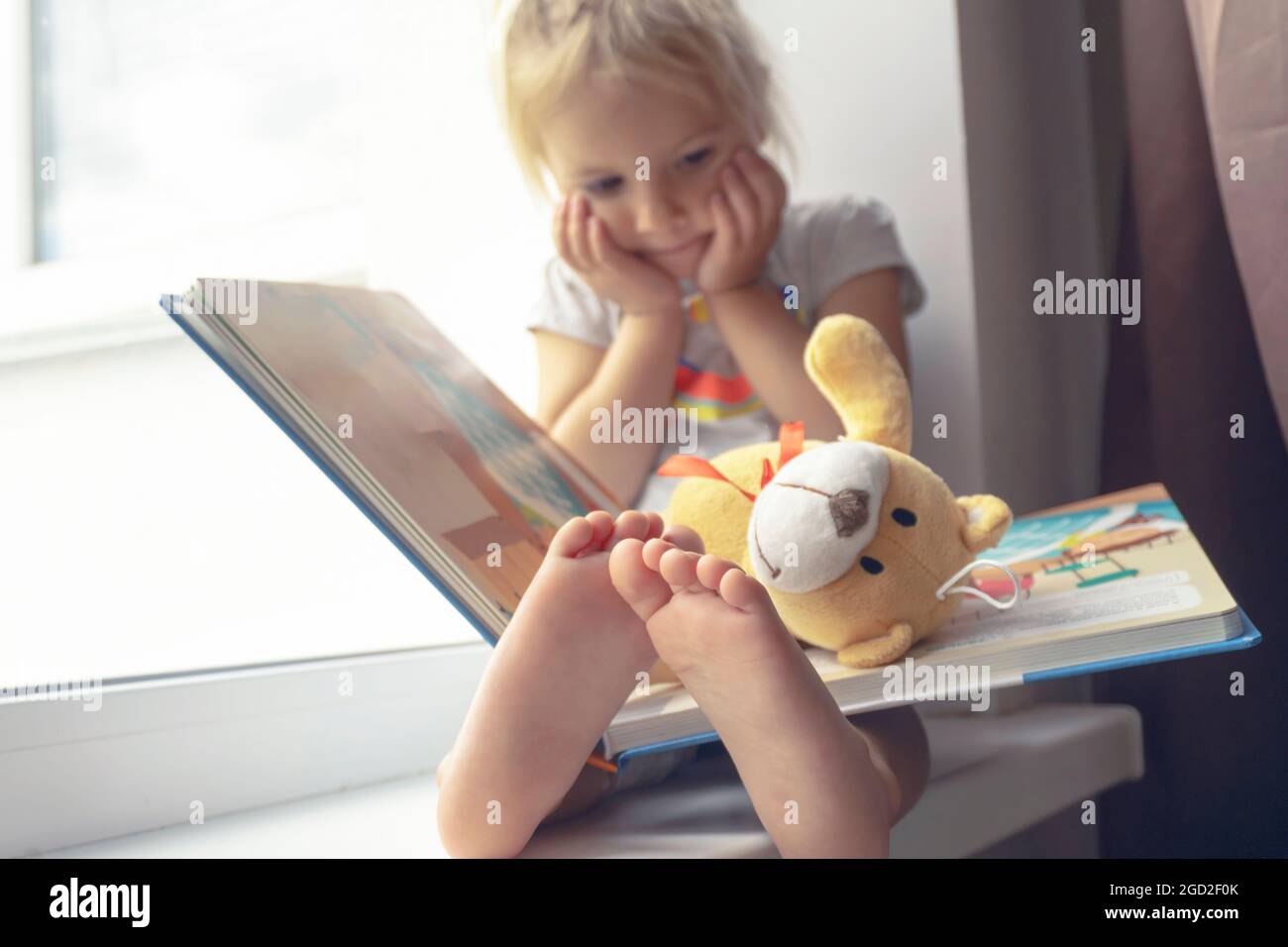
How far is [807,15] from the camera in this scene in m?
1.02

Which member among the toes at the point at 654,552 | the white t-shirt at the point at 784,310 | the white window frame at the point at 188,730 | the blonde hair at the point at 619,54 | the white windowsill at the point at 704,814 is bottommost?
the white windowsill at the point at 704,814

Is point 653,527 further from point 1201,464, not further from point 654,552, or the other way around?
point 1201,464

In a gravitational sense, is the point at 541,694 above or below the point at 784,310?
below

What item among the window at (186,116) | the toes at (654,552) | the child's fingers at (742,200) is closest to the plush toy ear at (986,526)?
the toes at (654,552)

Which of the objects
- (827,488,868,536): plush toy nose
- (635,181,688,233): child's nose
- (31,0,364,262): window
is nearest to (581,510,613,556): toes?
(827,488,868,536): plush toy nose

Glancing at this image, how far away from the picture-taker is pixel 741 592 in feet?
1.41

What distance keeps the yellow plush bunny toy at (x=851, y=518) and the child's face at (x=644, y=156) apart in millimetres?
263

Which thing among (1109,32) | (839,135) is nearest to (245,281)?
(839,135)

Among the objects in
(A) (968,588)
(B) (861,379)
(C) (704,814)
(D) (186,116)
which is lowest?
(C) (704,814)

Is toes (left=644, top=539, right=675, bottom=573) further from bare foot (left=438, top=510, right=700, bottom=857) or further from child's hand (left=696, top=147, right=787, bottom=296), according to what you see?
child's hand (left=696, top=147, right=787, bottom=296)

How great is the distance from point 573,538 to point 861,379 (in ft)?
0.76

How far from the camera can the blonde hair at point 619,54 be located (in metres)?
0.81

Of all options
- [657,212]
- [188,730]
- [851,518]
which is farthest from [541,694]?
[657,212]

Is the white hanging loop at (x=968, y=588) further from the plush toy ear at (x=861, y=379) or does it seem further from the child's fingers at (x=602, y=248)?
the child's fingers at (x=602, y=248)
